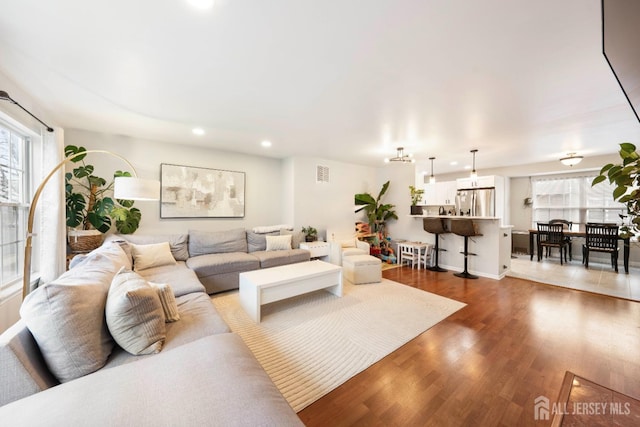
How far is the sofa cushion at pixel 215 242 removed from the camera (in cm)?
378

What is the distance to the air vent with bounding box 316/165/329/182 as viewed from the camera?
5199 millimetres

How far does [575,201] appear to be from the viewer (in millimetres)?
5832

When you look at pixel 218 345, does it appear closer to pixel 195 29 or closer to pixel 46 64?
pixel 195 29

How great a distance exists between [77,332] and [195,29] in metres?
1.80

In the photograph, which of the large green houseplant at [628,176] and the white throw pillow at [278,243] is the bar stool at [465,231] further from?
the large green houseplant at [628,176]

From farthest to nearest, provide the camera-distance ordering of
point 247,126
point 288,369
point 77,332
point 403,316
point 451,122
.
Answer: point 247,126, point 451,122, point 403,316, point 288,369, point 77,332

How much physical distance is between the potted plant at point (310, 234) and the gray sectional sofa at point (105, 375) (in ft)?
11.0

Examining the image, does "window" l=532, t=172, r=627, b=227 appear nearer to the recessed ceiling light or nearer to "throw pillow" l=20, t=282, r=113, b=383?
the recessed ceiling light

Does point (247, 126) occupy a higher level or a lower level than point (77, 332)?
higher

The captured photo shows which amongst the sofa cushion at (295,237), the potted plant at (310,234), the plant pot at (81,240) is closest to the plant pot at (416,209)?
the potted plant at (310,234)

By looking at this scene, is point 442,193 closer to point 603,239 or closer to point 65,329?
point 603,239

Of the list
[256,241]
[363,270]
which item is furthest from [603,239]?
[256,241]

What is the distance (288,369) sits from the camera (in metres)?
1.89

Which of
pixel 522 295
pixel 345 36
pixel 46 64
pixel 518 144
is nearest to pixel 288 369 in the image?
pixel 345 36
